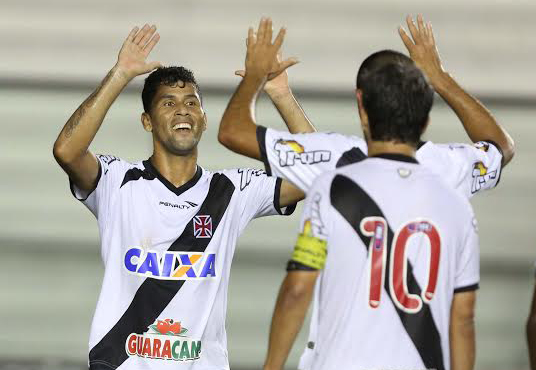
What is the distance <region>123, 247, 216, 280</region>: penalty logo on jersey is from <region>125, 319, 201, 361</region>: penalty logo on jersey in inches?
7.0

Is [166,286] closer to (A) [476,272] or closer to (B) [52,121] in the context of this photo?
(A) [476,272]

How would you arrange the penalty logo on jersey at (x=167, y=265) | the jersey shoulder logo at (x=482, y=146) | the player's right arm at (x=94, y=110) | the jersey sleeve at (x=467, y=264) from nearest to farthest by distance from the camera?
the jersey sleeve at (x=467, y=264) → the jersey shoulder logo at (x=482, y=146) → the player's right arm at (x=94, y=110) → the penalty logo on jersey at (x=167, y=265)

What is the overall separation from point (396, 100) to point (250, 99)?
54cm

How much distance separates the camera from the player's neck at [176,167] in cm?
436

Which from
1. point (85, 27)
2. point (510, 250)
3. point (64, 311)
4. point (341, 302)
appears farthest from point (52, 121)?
point (341, 302)

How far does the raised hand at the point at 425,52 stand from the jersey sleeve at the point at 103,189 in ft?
4.26

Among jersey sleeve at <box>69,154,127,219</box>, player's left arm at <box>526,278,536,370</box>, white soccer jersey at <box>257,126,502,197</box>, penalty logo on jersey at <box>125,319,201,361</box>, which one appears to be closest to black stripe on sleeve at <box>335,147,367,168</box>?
white soccer jersey at <box>257,126,502,197</box>

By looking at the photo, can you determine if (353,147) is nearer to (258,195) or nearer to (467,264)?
(467,264)

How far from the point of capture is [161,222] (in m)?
4.20

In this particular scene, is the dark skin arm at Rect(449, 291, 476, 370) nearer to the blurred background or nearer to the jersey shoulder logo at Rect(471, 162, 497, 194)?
the jersey shoulder logo at Rect(471, 162, 497, 194)

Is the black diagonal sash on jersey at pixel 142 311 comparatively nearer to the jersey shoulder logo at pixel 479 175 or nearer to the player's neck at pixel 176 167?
the player's neck at pixel 176 167

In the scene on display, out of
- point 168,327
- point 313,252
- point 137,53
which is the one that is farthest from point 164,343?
point 313,252

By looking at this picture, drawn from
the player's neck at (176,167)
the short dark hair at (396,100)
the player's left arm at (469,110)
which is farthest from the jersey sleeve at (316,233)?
the player's neck at (176,167)

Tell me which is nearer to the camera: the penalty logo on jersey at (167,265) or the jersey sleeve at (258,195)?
the penalty logo on jersey at (167,265)
